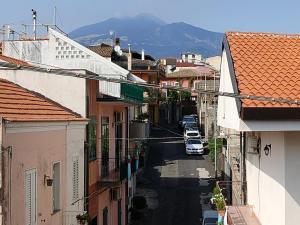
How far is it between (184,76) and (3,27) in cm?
7032

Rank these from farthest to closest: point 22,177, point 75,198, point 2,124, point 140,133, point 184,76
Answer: point 184,76 → point 140,133 → point 75,198 → point 22,177 → point 2,124

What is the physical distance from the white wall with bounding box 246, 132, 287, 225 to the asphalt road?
64.6 feet

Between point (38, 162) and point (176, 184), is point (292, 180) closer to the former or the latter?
point (38, 162)

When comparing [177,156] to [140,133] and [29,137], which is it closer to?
[140,133]

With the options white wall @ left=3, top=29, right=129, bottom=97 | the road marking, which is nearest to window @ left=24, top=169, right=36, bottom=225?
white wall @ left=3, top=29, right=129, bottom=97

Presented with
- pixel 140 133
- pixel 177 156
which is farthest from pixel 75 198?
pixel 177 156

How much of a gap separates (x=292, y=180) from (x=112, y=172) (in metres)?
17.1

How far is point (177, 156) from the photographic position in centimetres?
5319

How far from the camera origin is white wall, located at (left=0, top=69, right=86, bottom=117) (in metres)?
21.0

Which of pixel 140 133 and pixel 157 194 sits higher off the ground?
pixel 140 133

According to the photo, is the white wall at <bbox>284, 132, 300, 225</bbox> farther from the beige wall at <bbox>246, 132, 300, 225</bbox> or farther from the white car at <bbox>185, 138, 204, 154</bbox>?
the white car at <bbox>185, 138, 204, 154</bbox>

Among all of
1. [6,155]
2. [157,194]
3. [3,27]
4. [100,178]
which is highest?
[3,27]

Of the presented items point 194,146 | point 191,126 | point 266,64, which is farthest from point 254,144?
point 191,126

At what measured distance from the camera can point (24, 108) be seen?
16.0 meters
